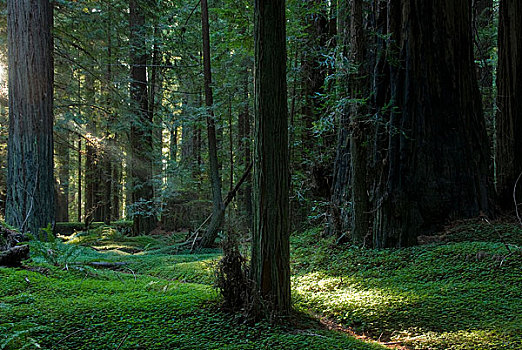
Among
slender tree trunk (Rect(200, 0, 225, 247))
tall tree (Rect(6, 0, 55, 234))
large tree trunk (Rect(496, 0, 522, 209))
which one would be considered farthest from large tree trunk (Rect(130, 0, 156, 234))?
large tree trunk (Rect(496, 0, 522, 209))

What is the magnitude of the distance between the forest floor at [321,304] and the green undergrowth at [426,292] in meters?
0.01

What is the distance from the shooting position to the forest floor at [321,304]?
2648 mm

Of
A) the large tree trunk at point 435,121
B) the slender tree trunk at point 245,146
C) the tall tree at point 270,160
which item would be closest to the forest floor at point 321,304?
the tall tree at point 270,160

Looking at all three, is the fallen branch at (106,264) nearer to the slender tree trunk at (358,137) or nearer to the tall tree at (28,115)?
the tall tree at (28,115)

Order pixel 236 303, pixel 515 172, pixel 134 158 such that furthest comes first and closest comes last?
pixel 134 158 < pixel 515 172 < pixel 236 303

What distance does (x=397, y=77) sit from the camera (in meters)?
6.41

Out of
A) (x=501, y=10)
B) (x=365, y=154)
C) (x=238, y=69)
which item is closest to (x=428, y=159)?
(x=365, y=154)

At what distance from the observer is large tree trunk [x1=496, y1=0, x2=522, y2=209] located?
24.0 ft

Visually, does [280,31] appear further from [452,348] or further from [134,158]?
[134,158]

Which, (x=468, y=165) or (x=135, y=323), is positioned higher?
(x=468, y=165)

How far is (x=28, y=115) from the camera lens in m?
7.46

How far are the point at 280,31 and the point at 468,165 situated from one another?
196 inches

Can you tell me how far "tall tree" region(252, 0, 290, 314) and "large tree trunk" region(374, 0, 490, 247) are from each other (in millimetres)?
3484

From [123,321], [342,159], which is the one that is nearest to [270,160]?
[123,321]
